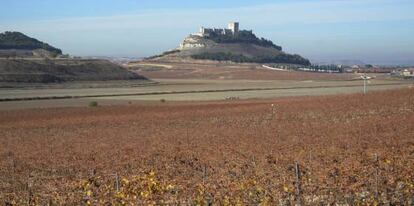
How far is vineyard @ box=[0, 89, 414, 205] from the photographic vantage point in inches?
448

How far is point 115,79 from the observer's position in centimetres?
11875

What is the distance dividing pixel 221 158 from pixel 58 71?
9598 centimetres

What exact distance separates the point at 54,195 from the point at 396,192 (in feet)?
21.5

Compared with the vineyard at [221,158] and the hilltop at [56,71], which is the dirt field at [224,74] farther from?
the vineyard at [221,158]

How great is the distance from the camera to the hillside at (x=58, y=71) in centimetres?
10144

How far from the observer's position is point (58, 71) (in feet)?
363

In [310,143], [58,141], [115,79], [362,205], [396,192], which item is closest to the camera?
[362,205]

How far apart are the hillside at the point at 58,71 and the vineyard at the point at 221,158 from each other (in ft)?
207

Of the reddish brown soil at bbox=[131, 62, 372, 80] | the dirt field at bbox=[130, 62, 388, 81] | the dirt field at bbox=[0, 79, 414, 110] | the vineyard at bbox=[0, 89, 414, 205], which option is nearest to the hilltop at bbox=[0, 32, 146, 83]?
the dirt field at bbox=[0, 79, 414, 110]

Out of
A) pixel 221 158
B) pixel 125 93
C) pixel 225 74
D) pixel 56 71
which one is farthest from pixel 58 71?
pixel 221 158

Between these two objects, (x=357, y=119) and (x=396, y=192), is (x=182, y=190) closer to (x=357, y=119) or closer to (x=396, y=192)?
(x=396, y=192)

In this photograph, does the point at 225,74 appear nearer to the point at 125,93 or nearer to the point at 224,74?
the point at 224,74

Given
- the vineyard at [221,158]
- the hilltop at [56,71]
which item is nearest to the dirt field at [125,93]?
the hilltop at [56,71]

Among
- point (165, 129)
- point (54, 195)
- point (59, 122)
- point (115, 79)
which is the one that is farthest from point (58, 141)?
point (115, 79)
